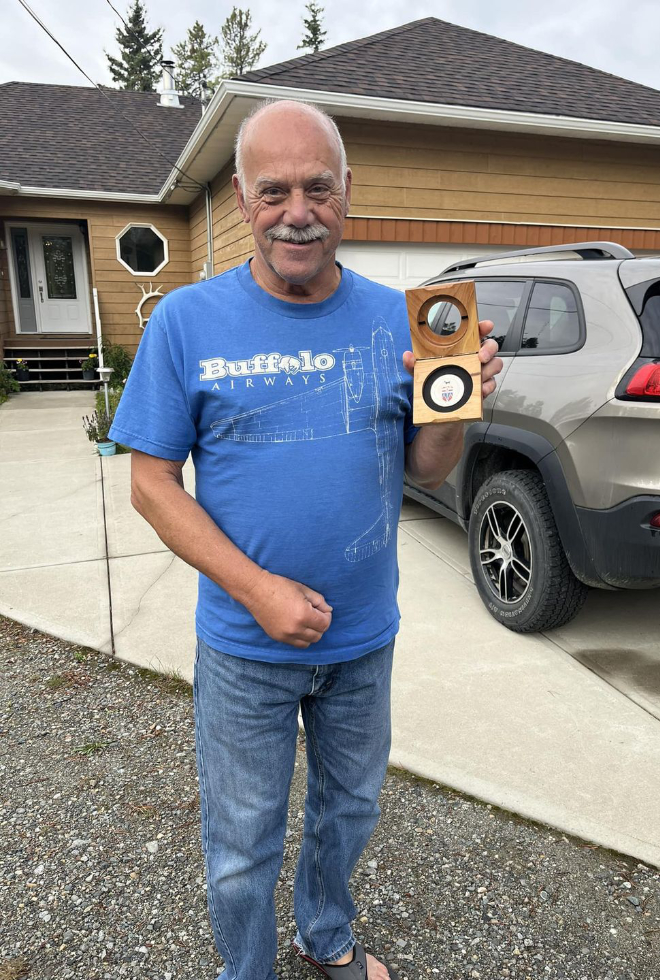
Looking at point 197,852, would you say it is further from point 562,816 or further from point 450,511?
point 450,511

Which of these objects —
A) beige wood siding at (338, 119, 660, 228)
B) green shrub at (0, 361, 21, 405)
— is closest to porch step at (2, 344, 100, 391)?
green shrub at (0, 361, 21, 405)

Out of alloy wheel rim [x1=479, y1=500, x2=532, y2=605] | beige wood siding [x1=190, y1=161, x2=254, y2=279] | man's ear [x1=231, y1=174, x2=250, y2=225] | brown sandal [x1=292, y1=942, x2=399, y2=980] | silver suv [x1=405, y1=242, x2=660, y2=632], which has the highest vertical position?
beige wood siding [x1=190, y1=161, x2=254, y2=279]

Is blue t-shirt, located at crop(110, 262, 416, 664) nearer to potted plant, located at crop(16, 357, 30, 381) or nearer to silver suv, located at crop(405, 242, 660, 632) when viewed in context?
silver suv, located at crop(405, 242, 660, 632)

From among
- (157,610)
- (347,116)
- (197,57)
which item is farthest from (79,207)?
(197,57)

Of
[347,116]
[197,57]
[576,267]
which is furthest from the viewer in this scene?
[197,57]

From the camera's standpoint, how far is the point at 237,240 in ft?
30.3

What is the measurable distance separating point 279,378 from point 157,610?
112 inches

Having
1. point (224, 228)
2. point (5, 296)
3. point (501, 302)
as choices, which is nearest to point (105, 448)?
point (224, 228)

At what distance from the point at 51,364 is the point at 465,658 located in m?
12.4

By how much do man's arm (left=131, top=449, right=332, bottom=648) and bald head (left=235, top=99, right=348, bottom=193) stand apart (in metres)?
0.61

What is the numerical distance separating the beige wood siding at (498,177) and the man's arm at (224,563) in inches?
292

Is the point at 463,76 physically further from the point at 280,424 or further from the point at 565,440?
the point at 280,424

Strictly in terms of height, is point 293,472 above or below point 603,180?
below

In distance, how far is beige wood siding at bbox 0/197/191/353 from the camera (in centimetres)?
1291
